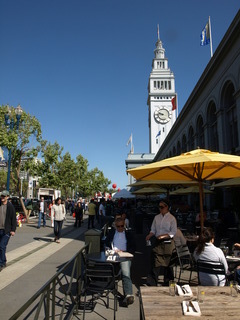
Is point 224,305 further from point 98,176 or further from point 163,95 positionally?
point 163,95

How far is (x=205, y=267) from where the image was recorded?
440 cm

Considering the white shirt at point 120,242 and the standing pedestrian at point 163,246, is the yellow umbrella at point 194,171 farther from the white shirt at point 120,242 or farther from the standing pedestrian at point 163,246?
the white shirt at point 120,242

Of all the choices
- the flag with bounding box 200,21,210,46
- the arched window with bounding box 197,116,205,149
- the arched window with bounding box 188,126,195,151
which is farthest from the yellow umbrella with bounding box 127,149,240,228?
the arched window with bounding box 188,126,195,151

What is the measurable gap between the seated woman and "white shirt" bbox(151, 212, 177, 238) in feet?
3.37

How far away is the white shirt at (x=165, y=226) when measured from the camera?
5746 millimetres

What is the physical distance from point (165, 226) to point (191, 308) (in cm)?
293

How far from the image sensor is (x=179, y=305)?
2984mm

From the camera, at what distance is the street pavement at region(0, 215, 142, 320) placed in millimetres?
4727

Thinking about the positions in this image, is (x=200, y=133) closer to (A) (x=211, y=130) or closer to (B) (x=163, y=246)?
(A) (x=211, y=130)

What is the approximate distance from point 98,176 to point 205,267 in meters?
72.1

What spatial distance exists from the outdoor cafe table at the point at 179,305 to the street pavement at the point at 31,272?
61.9 inches

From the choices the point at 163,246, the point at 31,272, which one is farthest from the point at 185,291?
the point at 31,272

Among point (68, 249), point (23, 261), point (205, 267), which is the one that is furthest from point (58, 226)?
point (205, 267)

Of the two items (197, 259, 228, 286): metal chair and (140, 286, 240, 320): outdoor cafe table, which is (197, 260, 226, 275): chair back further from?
(140, 286, 240, 320): outdoor cafe table
